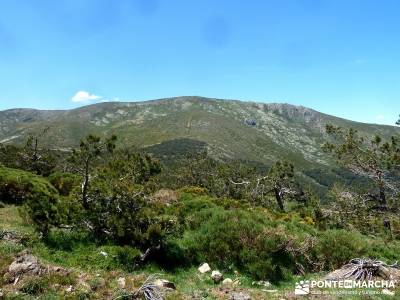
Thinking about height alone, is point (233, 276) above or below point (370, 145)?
below

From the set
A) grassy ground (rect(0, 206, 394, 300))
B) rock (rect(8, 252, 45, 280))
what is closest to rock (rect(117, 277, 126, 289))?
grassy ground (rect(0, 206, 394, 300))

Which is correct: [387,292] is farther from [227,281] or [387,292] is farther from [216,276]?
[216,276]

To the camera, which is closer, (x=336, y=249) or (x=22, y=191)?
(x=336, y=249)

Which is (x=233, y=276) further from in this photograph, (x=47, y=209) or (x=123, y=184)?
(x=47, y=209)

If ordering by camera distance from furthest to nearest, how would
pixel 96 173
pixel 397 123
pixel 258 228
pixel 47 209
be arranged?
pixel 397 123 < pixel 96 173 < pixel 258 228 < pixel 47 209

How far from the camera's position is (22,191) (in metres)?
25.0

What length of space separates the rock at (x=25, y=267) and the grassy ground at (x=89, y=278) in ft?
0.83

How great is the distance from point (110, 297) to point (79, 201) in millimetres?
7235

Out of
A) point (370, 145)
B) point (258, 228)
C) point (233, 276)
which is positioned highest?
point (370, 145)

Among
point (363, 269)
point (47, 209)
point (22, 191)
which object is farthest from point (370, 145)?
point (22, 191)

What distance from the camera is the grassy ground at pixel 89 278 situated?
10727 mm

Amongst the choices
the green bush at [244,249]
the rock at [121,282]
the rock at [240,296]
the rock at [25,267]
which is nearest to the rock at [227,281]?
the green bush at [244,249]

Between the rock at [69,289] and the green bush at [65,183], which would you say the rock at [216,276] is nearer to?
the rock at [69,289]

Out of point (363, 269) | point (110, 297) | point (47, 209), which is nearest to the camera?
point (110, 297)
